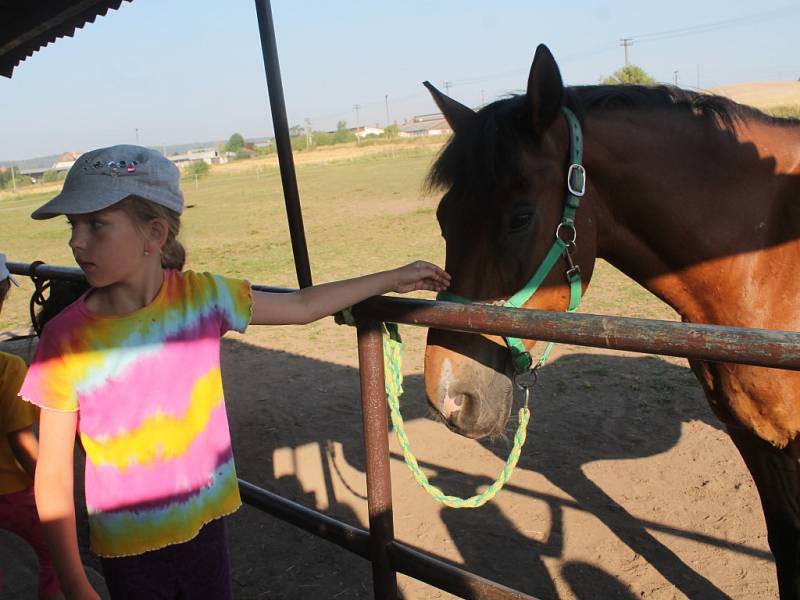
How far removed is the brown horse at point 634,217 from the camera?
195 cm

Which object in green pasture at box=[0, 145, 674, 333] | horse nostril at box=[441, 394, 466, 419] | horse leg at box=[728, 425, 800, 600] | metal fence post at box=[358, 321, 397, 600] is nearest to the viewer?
metal fence post at box=[358, 321, 397, 600]

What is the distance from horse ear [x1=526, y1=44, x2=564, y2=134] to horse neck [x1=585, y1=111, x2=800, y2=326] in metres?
0.23

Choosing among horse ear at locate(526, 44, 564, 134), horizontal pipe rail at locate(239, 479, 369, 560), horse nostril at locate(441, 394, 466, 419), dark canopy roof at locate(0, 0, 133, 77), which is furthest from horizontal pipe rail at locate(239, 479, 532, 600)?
dark canopy roof at locate(0, 0, 133, 77)

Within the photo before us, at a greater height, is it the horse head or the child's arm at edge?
the horse head

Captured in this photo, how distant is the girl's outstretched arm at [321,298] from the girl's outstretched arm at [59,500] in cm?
51

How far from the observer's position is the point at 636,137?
2170mm

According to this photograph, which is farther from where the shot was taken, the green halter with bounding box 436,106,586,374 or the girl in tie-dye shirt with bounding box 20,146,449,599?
the green halter with bounding box 436,106,586,374

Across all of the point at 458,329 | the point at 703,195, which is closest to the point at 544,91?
the point at 703,195

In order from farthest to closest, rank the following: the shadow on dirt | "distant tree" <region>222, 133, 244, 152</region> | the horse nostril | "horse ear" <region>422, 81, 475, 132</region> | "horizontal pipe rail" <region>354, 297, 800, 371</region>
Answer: "distant tree" <region>222, 133, 244, 152</region>, the shadow on dirt, "horse ear" <region>422, 81, 475, 132</region>, the horse nostril, "horizontal pipe rail" <region>354, 297, 800, 371</region>

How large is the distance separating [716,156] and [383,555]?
5.45ft

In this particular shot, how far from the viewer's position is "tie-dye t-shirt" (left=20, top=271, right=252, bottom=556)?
1.41m

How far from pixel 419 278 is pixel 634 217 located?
884 millimetres

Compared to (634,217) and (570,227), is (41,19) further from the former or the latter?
(634,217)

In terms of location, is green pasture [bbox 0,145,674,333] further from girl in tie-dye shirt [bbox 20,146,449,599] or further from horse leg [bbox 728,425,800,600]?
horse leg [bbox 728,425,800,600]
